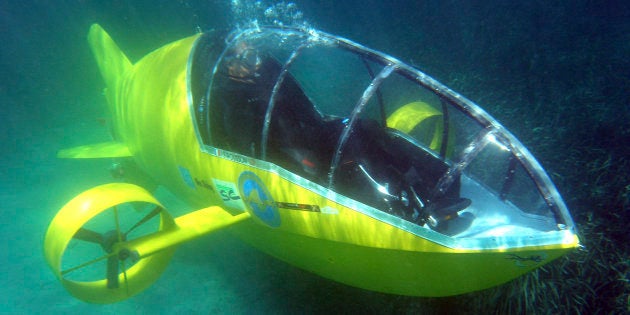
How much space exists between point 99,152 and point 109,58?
68.1 inches

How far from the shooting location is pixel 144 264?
108 inches

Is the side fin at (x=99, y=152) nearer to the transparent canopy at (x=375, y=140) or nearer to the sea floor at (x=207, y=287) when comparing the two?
the sea floor at (x=207, y=287)

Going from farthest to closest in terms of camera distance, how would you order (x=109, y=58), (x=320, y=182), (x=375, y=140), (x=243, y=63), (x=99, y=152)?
(x=109, y=58)
(x=99, y=152)
(x=243, y=63)
(x=375, y=140)
(x=320, y=182)

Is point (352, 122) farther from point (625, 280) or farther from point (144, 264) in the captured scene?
point (625, 280)

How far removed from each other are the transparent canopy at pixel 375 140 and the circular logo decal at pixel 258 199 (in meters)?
0.23

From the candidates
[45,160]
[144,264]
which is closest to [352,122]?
[144,264]

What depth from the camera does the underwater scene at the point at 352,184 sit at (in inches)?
80.7

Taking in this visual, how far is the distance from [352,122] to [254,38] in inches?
71.7

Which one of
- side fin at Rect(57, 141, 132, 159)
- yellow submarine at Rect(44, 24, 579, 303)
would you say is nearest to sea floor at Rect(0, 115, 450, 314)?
yellow submarine at Rect(44, 24, 579, 303)

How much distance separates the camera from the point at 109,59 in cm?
539

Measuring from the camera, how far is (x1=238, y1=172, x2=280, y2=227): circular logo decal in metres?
2.51

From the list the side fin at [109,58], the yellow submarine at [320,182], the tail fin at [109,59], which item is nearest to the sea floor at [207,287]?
the yellow submarine at [320,182]

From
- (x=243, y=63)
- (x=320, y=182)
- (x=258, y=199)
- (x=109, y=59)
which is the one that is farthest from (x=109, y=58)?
(x=320, y=182)

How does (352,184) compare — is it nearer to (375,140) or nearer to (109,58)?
(375,140)
